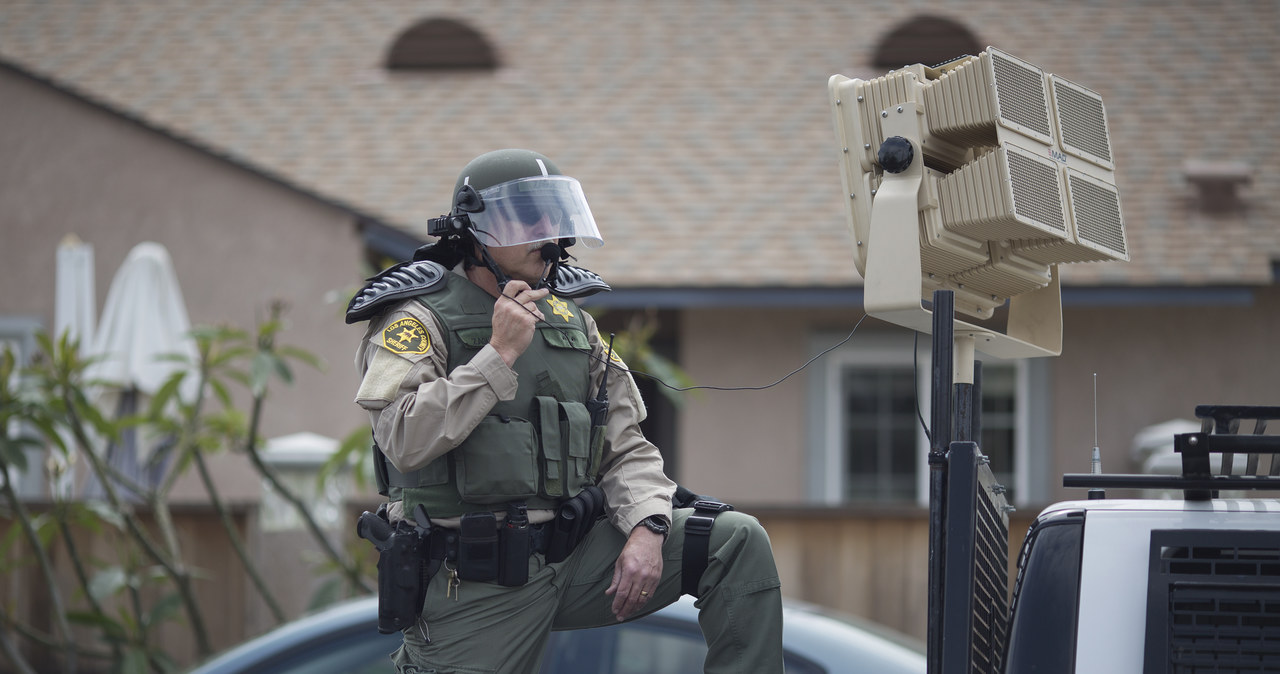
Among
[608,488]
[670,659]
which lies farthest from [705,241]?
[608,488]

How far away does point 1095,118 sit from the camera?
110 inches

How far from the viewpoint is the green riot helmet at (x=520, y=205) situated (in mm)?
2822

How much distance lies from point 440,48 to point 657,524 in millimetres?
8872

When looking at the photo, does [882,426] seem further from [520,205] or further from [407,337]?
[407,337]

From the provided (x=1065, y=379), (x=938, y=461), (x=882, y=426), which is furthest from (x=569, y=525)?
(x=1065, y=379)

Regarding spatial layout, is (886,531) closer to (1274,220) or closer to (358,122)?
(1274,220)

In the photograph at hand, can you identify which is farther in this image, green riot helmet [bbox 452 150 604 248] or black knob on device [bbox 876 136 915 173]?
green riot helmet [bbox 452 150 604 248]

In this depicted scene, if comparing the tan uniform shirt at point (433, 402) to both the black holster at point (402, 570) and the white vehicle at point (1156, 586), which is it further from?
the white vehicle at point (1156, 586)

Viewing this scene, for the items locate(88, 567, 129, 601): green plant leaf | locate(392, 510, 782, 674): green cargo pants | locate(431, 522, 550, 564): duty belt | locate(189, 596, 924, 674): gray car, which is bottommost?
locate(88, 567, 129, 601): green plant leaf

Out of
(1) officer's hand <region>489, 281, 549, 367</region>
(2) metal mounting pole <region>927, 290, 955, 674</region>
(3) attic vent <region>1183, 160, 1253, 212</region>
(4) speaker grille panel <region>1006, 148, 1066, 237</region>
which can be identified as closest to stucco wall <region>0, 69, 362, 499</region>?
(3) attic vent <region>1183, 160, 1253, 212</region>

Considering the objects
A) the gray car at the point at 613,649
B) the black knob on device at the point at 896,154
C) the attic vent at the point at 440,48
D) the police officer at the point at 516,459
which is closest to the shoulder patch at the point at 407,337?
the police officer at the point at 516,459

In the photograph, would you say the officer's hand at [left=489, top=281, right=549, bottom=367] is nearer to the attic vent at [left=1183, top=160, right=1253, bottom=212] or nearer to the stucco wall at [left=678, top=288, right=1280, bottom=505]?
the stucco wall at [left=678, top=288, right=1280, bottom=505]

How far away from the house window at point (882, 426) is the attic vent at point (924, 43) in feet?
9.24

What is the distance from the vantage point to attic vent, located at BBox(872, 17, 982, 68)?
10641 mm
